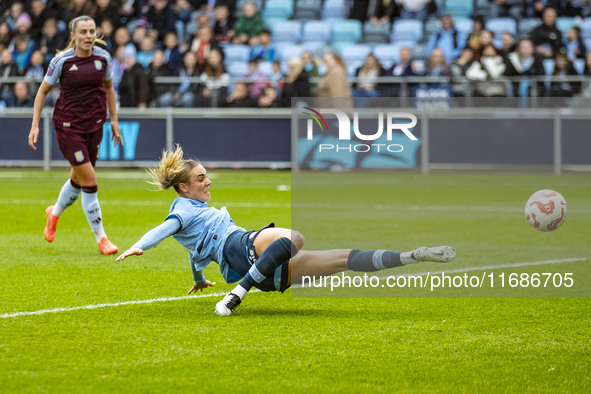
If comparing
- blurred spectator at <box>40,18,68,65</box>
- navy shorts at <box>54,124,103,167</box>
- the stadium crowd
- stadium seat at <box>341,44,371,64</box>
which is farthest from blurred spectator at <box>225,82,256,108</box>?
navy shorts at <box>54,124,103,167</box>

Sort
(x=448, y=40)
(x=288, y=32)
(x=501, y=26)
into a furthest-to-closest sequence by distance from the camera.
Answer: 1. (x=288, y=32)
2. (x=501, y=26)
3. (x=448, y=40)

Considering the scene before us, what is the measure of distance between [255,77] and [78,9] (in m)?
6.21

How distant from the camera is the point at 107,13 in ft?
78.8

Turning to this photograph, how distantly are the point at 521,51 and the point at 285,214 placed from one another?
366 inches

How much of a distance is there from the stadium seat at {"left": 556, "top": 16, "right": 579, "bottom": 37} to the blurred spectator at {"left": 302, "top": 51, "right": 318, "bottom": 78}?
5.85 meters

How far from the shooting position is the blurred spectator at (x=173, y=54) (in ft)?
71.4

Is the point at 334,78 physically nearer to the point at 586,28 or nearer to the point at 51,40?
the point at 586,28

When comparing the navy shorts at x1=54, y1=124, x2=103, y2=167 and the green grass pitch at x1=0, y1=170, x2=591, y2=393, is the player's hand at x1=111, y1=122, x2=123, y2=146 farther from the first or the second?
the green grass pitch at x1=0, y1=170, x2=591, y2=393

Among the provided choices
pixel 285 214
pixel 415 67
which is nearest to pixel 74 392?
pixel 285 214

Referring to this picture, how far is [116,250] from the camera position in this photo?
8.59m

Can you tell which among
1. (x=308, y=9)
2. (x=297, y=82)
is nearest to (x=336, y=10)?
(x=308, y=9)

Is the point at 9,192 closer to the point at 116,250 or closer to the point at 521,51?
the point at 116,250

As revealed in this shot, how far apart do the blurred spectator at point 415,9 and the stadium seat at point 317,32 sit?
189 centimetres

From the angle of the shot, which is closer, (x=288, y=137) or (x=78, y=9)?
(x=288, y=137)
